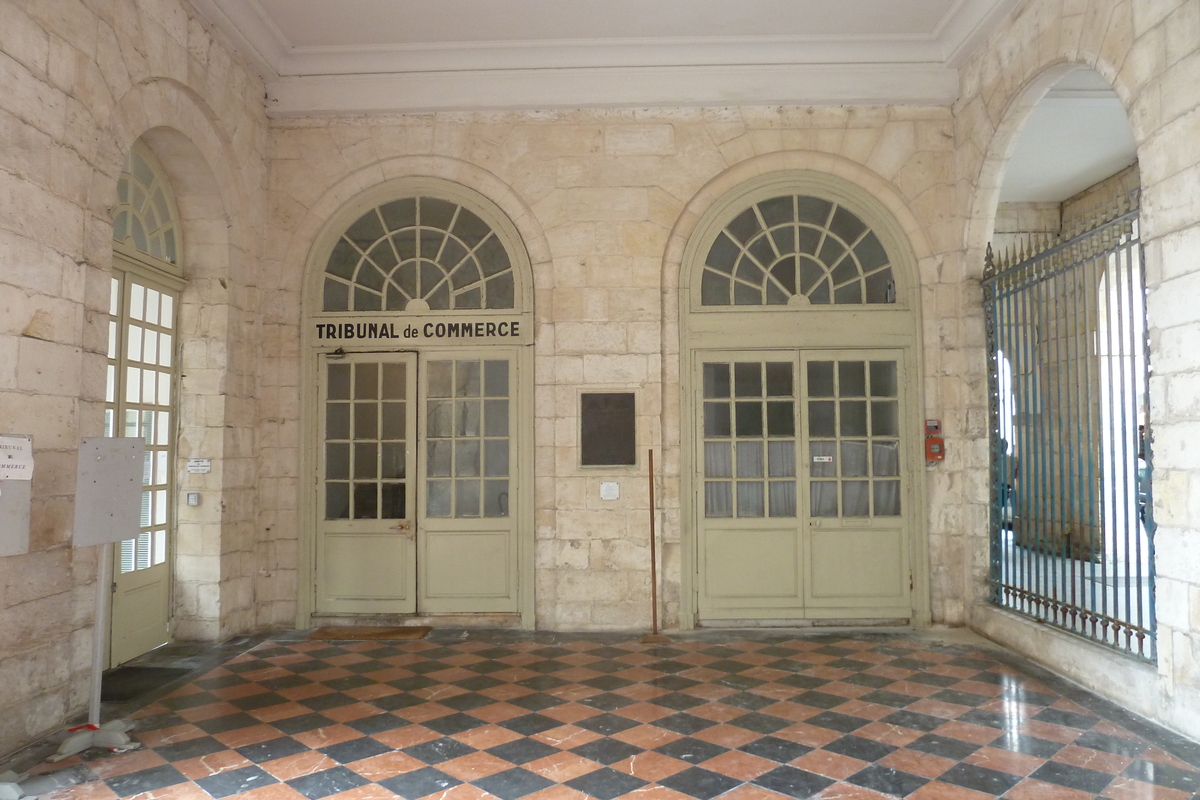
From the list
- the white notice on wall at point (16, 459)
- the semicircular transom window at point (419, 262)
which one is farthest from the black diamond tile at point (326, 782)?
the semicircular transom window at point (419, 262)

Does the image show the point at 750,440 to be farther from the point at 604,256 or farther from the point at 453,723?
the point at 453,723

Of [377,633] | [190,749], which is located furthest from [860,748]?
[377,633]

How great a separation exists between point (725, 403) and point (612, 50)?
280 centimetres

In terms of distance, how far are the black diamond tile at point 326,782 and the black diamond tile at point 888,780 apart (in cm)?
207

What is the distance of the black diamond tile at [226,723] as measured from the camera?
4031 millimetres

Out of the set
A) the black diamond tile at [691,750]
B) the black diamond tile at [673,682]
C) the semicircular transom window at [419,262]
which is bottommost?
the black diamond tile at [673,682]

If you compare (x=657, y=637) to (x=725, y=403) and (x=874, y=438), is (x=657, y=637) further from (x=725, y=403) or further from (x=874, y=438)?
(x=874, y=438)

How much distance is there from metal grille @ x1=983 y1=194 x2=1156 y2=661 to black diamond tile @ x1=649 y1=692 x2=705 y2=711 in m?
2.22

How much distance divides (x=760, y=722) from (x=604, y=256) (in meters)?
3.59

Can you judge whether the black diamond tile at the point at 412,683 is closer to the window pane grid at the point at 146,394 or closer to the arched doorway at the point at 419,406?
the arched doorway at the point at 419,406

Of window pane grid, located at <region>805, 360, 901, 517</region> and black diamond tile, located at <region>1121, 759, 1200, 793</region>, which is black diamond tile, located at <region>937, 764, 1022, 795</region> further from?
window pane grid, located at <region>805, 360, 901, 517</region>

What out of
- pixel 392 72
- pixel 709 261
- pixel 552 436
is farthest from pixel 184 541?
pixel 709 261

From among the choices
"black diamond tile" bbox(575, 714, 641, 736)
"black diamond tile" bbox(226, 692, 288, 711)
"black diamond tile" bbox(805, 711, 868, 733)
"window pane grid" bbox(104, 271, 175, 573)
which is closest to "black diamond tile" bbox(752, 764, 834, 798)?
"black diamond tile" bbox(805, 711, 868, 733)

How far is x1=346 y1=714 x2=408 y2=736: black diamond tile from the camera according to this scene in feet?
13.2
